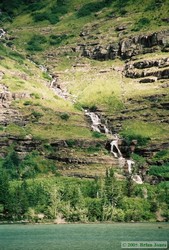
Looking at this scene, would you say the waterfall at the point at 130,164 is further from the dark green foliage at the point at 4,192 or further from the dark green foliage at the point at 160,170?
the dark green foliage at the point at 4,192

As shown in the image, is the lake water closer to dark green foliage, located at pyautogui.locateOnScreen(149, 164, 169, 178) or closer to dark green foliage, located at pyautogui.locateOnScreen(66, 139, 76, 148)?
dark green foliage, located at pyautogui.locateOnScreen(149, 164, 169, 178)

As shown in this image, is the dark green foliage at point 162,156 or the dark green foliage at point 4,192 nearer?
the dark green foliage at point 4,192

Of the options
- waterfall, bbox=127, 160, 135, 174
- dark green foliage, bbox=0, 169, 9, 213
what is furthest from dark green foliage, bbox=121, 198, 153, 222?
waterfall, bbox=127, 160, 135, 174

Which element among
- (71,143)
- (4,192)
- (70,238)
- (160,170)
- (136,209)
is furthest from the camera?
(71,143)

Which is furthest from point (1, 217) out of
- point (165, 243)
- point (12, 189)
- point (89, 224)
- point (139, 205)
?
point (165, 243)

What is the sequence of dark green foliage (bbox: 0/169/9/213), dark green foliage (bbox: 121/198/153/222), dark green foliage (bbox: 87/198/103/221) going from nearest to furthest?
1. dark green foliage (bbox: 87/198/103/221)
2. dark green foliage (bbox: 0/169/9/213)
3. dark green foliage (bbox: 121/198/153/222)

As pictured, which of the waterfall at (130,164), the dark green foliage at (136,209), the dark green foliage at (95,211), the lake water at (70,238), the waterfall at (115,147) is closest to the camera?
the lake water at (70,238)

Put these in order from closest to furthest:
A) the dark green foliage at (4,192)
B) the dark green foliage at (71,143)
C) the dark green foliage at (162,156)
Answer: the dark green foliage at (4,192)
the dark green foliage at (162,156)
the dark green foliage at (71,143)

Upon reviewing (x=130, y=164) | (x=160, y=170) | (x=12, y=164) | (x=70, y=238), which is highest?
(x=130, y=164)

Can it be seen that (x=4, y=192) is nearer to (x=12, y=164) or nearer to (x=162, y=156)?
(x=12, y=164)

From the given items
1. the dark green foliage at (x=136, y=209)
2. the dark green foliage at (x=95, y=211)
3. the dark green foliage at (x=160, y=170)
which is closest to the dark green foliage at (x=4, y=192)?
the dark green foliage at (x=95, y=211)

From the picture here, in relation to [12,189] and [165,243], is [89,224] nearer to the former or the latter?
[12,189]

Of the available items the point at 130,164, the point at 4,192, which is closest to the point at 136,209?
the point at 4,192

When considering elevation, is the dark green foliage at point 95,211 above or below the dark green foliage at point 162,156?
below
